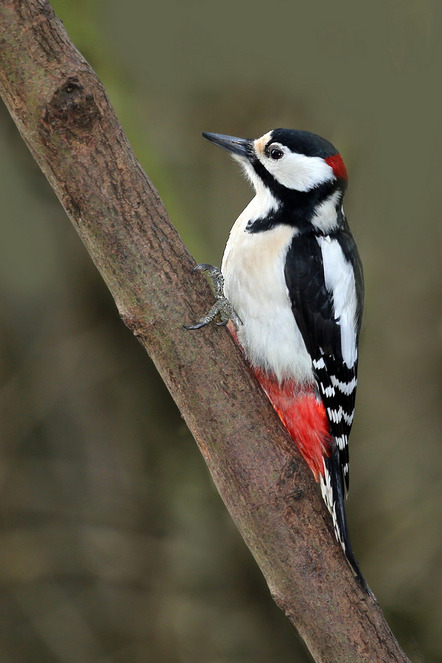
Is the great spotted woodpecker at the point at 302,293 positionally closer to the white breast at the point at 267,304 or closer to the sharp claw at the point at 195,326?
the white breast at the point at 267,304

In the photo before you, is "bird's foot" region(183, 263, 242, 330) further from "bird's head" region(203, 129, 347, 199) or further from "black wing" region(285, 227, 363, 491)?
"bird's head" region(203, 129, 347, 199)

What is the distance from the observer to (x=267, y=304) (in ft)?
7.53

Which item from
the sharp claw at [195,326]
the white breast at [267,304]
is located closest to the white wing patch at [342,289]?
the white breast at [267,304]

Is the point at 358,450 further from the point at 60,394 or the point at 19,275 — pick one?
the point at 19,275

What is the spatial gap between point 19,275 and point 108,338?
474 mm

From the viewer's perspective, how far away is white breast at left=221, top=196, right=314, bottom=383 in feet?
7.47

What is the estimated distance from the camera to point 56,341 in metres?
3.38

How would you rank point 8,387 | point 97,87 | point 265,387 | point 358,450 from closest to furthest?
point 97,87 → point 265,387 → point 8,387 → point 358,450

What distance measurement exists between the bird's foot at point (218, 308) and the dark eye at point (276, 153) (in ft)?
1.53

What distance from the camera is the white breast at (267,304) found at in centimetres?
228

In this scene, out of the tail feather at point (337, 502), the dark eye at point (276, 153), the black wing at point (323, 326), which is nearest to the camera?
the tail feather at point (337, 502)

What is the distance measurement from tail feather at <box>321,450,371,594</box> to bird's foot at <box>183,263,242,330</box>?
0.50 meters

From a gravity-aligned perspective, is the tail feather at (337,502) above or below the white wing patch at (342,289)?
below

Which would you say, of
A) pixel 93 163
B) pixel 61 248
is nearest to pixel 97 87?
pixel 93 163
